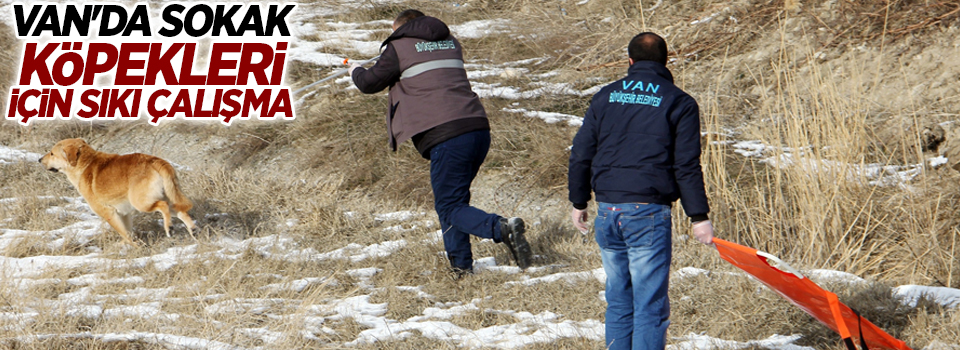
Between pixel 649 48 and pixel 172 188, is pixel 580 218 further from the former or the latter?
pixel 172 188

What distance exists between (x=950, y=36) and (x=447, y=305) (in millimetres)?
5481

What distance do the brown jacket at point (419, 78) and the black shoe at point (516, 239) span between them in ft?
2.21

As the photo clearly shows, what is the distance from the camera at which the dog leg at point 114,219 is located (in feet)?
19.8

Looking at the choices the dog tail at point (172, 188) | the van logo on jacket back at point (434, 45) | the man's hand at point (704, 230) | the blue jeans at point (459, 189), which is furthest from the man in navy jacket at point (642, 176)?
the dog tail at point (172, 188)

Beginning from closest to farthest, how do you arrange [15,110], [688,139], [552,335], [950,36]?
1. [688,139]
2. [552,335]
3. [950,36]
4. [15,110]

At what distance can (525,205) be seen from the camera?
6.88 m

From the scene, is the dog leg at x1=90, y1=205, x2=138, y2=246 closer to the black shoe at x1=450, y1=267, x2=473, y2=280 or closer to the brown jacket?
the brown jacket

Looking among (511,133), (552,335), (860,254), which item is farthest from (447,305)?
(511,133)

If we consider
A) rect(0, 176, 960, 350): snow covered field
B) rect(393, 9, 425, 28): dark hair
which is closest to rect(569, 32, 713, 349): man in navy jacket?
rect(0, 176, 960, 350): snow covered field

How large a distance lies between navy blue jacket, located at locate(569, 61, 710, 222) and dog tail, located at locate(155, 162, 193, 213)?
12.0 feet

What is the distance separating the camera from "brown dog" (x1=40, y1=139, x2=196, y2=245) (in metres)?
5.92

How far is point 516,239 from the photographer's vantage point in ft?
16.3

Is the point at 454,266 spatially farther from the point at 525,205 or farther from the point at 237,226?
the point at 237,226

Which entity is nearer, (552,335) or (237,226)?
(552,335)
